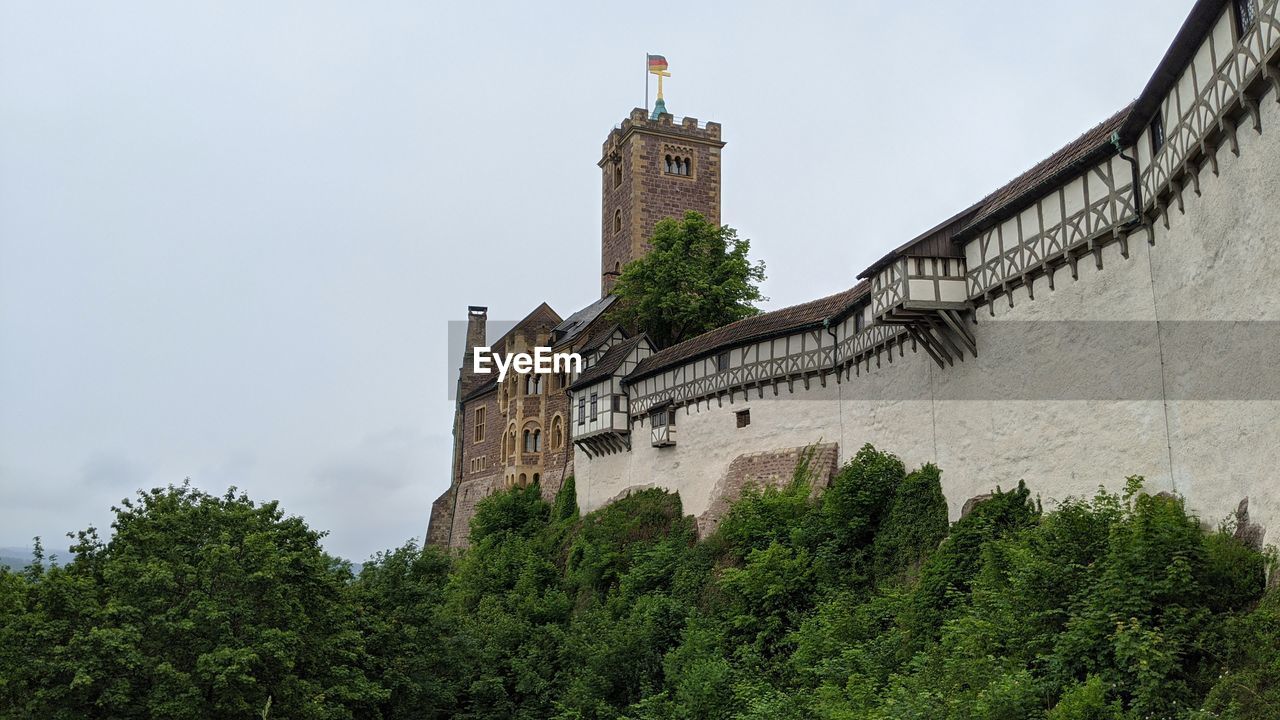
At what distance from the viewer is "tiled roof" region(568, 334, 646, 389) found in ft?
137

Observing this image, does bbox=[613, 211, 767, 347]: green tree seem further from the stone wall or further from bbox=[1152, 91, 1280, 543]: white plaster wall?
bbox=[1152, 91, 1280, 543]: white plaster wall

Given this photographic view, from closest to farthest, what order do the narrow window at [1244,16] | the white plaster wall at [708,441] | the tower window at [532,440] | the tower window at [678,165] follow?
1. the narrow window at [1244,16]
2. the white plaster wall at [708,441]
3. the tower window at [532,440]
4. the tower window at [678,165]

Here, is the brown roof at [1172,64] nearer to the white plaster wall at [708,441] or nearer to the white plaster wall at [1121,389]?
the white plaster wall at [1121,389]

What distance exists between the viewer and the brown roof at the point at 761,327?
29797mm

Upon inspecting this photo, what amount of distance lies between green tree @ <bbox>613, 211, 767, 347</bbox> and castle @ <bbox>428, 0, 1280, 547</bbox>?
6.74 metres

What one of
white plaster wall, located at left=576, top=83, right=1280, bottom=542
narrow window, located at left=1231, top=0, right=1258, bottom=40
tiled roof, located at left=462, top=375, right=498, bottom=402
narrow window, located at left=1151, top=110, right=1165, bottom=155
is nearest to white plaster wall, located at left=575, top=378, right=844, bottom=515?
white plaster wall, located at left=576, top=83, right=1280, bottom=542

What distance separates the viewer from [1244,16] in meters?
13.5

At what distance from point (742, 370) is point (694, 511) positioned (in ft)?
16.8

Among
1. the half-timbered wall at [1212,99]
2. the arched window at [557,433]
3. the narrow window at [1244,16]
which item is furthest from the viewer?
the arched window at [557,433]

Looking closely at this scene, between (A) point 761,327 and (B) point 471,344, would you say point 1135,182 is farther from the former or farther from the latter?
(B) point 471,344

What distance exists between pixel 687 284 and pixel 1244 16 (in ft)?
112

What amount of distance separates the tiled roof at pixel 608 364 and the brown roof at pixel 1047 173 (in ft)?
68.4

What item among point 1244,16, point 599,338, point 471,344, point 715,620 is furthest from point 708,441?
point 471,344

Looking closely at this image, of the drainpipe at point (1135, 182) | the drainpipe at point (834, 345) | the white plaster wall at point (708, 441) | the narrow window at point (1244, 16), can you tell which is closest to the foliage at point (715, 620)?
the white plaster wall at point (708, 441)
